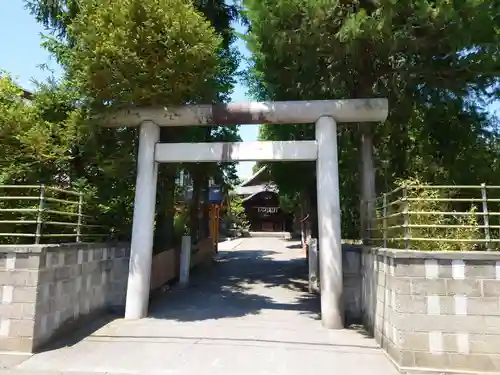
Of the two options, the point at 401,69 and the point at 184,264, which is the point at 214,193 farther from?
the point at 401,69

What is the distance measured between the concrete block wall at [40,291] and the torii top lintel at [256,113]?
274 cm

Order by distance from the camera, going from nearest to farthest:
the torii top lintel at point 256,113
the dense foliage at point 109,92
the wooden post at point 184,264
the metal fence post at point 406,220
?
the metal fence post at point 406,220 → the dense foliage at point 109,92 → the torii top lintel at point 256,113 → the wooden post at point 184,264

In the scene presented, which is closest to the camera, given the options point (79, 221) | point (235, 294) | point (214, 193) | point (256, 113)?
point (79, 221)

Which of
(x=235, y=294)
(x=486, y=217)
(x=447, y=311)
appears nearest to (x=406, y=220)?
(x=486, y=217)

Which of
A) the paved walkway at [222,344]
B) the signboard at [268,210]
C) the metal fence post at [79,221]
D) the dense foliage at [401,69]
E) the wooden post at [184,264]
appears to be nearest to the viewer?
the paved walkway at [222,344]

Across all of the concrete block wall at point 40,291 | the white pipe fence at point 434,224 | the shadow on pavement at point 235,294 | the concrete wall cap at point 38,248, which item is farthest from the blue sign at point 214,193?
the white pipe fence at point 434,224

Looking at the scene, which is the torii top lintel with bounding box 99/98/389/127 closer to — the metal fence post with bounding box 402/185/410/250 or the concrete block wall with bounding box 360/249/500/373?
the metal fence post with bounding box 402/185/410/250

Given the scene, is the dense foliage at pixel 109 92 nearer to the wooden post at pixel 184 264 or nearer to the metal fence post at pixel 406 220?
the wooden post at pixel 184 264

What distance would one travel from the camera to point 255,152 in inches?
328

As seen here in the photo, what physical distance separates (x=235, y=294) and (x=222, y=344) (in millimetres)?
4234

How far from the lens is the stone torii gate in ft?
25.7

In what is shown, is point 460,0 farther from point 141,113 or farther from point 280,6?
point 141,113

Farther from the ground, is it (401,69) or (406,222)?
(401,69)

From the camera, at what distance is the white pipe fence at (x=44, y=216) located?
Result: 21.9 ft
